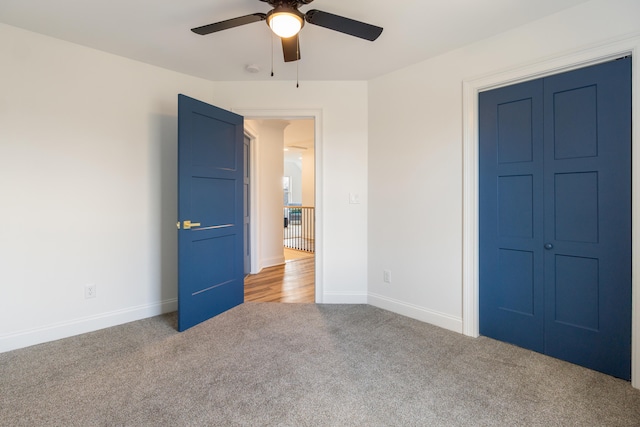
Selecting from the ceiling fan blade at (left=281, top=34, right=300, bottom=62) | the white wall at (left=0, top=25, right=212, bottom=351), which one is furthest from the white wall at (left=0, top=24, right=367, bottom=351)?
the ceiling fan blade at (left=281, top=34, right=300, bottom=62)

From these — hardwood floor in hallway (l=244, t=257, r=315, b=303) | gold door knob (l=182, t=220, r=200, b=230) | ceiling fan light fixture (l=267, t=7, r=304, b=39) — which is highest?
ceiling fan light fixture (l=267, t=7, r=304, b=39)

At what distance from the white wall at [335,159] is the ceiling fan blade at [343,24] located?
1.51 meters

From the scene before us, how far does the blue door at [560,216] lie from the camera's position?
1.98 m

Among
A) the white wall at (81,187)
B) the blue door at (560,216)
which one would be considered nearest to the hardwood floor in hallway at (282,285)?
the white wall at (81,187)

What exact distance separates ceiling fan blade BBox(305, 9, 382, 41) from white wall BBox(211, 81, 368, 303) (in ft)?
4.96

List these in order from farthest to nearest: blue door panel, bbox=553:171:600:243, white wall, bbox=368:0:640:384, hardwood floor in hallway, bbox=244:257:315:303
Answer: hardwood floor in hallway, bbox=244:257:315:303 < white wall, bbox=368:0:640:384 < blue door panel, bbox=553:171:600:243

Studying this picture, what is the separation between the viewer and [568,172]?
216 centimetres

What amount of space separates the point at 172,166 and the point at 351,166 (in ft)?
6.34

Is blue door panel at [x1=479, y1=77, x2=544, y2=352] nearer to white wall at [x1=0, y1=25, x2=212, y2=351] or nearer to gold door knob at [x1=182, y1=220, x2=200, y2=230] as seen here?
gold door knob at [x1=182, y1=220, x2=200, y2=230]

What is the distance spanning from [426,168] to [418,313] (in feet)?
4.69

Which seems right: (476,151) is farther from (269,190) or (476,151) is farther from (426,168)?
(269,190)

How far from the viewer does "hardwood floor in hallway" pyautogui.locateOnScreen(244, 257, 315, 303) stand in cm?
373

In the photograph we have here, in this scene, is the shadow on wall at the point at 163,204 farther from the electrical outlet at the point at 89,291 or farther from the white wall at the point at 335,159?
the white wall at the point at 335,159

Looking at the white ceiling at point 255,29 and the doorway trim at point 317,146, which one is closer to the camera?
the white ceiling at point 255,29
